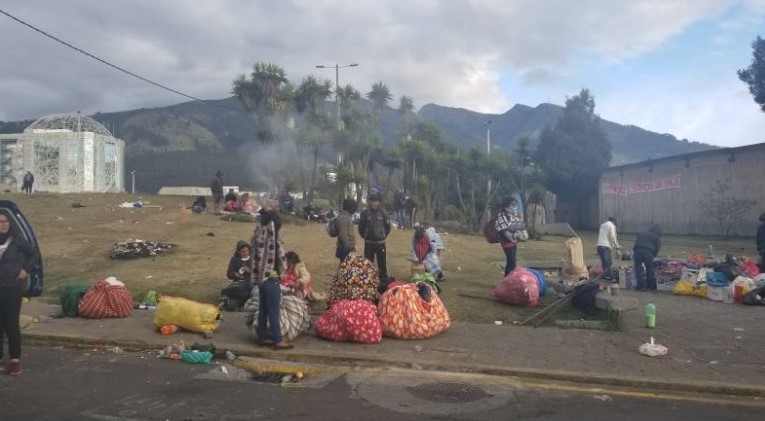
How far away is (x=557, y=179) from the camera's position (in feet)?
120

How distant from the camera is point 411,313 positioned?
748 cm

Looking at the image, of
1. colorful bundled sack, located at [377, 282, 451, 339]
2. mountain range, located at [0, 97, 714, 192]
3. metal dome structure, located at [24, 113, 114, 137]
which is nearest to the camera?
colorful bundled sack, located at [377, 282, 451, 339]

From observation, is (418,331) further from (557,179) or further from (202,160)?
(202,160)

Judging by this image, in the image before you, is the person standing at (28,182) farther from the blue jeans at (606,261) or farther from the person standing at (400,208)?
the blue jeans at (606,261)

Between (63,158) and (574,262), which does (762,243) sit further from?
(63,158)

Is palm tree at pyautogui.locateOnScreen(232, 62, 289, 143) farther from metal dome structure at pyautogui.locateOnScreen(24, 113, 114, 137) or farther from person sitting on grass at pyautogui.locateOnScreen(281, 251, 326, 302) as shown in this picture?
person sitting on grass at pyautogui.locateOnScreen(281, 251, 326, 302)

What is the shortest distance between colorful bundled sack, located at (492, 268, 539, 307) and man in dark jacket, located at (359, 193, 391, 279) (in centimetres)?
195

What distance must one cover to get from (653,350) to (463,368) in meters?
2.22

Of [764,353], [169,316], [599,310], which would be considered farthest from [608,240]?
[169,316]

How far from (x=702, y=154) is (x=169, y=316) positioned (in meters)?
24.8

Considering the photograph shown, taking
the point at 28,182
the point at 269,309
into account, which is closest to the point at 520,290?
the point at 269,309

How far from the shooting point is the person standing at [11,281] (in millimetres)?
6047

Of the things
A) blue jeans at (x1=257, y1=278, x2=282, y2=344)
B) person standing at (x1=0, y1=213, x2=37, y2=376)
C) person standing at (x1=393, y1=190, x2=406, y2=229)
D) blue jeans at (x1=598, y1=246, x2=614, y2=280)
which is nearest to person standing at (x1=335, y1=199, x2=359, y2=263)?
blue jeans at (x1=257, y1=278, x2=282, y2=344)

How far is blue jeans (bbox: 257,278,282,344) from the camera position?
22.8ft
